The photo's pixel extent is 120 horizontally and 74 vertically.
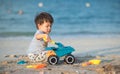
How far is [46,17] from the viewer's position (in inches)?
56.1

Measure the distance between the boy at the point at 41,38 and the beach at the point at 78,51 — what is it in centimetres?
7

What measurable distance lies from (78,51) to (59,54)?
7.4 inches

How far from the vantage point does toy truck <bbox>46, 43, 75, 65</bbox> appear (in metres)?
1.34

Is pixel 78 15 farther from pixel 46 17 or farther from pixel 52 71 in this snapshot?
pixel 52 71

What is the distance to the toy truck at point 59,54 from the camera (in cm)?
134

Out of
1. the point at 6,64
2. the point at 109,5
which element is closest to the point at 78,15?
the point at 109,5

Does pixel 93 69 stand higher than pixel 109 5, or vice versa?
pixel 109 5

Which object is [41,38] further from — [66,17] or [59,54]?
[66,17]

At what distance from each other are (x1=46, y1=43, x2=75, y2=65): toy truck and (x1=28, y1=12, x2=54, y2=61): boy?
41 mm

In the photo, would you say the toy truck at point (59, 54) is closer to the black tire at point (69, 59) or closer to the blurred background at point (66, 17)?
the black tire at point (69, 59)

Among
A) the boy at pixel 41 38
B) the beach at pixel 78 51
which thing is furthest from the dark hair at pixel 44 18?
the beach at pixel 78 51

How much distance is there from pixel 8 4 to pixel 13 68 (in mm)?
351

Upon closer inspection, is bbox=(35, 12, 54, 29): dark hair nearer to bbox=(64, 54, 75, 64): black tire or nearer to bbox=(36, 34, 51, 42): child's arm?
bbox=(36, 34, 51, 42): child's arm

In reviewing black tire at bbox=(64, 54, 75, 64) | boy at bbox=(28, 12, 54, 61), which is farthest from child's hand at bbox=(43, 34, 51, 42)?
black tire at bbox=(64, 54, 75, 64)
